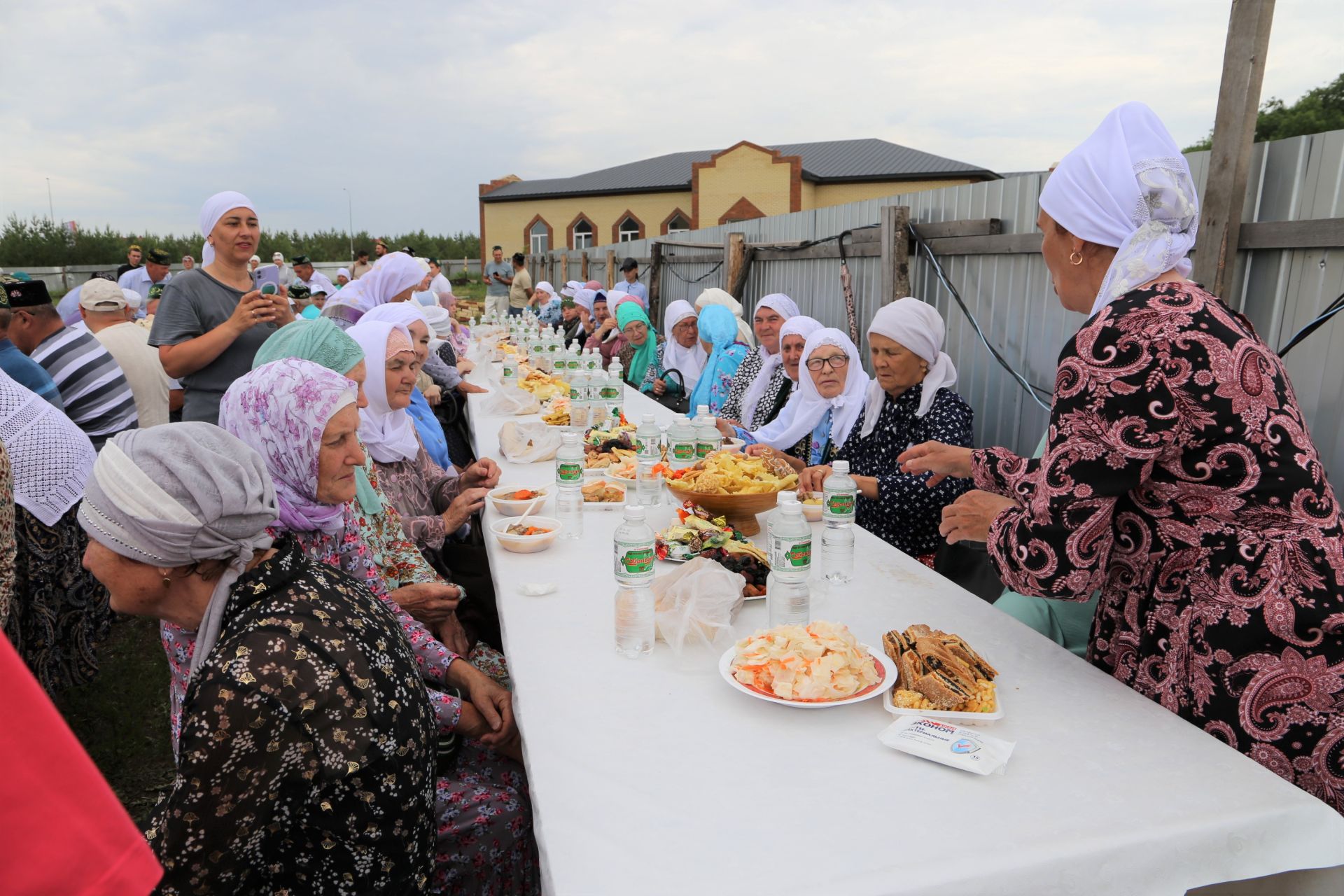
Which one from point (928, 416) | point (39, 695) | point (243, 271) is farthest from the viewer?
point (243, 271)

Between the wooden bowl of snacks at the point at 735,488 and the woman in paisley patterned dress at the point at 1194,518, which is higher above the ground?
the woman in paisley patterned dress at the point at 1194,518

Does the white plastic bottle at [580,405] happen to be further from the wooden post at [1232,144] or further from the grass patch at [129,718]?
the wooden post at [1232,144]

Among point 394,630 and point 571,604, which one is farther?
point 571,604

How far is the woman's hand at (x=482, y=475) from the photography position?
3650mm

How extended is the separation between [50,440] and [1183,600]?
4.05m

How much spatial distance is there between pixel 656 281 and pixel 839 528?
11.8m

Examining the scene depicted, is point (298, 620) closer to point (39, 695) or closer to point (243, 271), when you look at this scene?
point (39, 695)

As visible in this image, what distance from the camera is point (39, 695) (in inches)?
26.1

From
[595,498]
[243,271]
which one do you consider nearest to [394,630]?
[595,498]

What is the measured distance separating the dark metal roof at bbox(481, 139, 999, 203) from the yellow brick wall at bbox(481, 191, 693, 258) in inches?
13.0

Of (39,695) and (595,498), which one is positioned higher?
(39,695)

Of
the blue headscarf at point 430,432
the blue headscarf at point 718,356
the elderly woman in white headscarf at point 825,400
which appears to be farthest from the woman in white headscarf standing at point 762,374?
the blue headscarf at point 430,432

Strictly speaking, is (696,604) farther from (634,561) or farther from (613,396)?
(613,396)

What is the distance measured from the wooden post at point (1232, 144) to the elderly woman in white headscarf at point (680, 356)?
5.03m
